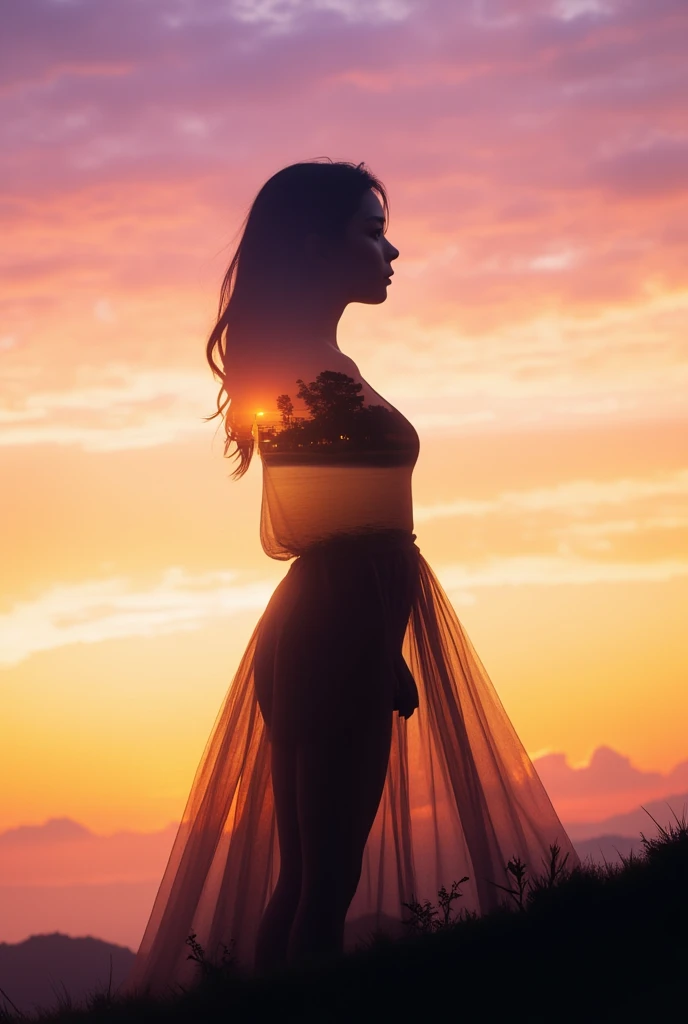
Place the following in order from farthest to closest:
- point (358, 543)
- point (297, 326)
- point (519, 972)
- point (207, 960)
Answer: point (297, 326) < point (358, 543) < point (207, 960) < point (519, 972)

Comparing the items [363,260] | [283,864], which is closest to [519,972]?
[283,864]

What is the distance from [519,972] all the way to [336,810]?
100 cm

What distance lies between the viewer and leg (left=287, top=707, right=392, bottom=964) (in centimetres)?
480

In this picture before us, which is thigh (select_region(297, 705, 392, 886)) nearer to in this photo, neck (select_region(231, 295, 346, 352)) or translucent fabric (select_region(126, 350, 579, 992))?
translucent fabric (select_region(126, 350, 579, 992))

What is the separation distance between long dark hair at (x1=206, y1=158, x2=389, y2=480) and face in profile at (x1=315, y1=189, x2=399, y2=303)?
4cm

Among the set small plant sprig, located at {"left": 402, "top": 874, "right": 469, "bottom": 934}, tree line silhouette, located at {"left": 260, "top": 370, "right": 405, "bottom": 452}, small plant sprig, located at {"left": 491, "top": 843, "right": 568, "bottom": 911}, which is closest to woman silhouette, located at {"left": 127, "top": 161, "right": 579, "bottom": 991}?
tree line silhouette, located at {"left": 260, "top": 370, "right": 405, "bottom": 452}

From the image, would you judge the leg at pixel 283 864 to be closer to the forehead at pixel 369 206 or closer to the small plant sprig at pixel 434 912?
the small plant sprig at pixel 434 912

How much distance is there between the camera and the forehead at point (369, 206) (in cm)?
551

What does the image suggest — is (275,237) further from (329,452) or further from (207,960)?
(207,960)

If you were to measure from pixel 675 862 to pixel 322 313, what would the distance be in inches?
99.2

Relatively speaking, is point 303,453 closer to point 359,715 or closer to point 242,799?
point 359,715

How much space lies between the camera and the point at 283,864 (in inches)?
198

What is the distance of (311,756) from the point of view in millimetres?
4922

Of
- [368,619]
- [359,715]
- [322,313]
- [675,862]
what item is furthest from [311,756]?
[322,313]
